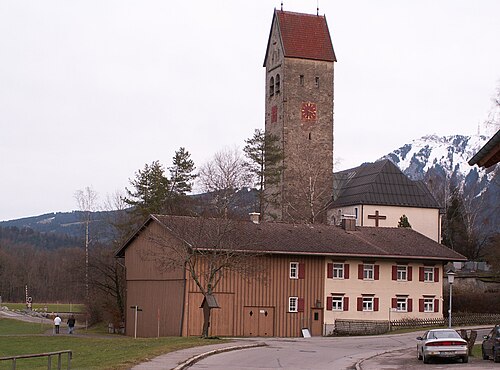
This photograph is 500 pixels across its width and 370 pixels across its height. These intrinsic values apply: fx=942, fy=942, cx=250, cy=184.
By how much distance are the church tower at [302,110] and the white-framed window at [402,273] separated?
28453mm

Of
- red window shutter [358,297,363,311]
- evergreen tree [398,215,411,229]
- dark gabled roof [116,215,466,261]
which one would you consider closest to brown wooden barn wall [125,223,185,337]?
dark gabled roof [116,215,466,261]

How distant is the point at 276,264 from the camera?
2323 inches

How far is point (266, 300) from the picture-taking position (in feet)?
192

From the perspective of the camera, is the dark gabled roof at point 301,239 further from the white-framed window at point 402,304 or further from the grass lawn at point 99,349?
the grass lawn at point 99,349

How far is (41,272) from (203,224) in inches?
5005

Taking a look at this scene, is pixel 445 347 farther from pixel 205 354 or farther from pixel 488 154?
pixel 488 154

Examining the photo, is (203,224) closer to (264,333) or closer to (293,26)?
(264,333)

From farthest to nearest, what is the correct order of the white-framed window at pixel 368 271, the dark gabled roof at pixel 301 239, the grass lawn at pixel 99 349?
the white-framed window at pixel 368 271 → the dark gabled roof at pixel 301 239 → the grass lawn at pixel 99 349

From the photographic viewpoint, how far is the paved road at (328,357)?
1259 inches

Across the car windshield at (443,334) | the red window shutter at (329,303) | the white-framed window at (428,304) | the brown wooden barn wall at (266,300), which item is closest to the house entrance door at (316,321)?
the brown wooden barn wall at (266,300)

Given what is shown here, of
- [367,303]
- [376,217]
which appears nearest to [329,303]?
[367,303]

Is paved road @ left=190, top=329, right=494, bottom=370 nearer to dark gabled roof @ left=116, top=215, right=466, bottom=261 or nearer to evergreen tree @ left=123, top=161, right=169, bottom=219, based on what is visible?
dark gabled roof @ left=116, top=215, right=466, bottom=261

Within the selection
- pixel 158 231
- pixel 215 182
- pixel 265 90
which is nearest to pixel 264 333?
pixel 158 231

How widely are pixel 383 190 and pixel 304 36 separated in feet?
60.3
